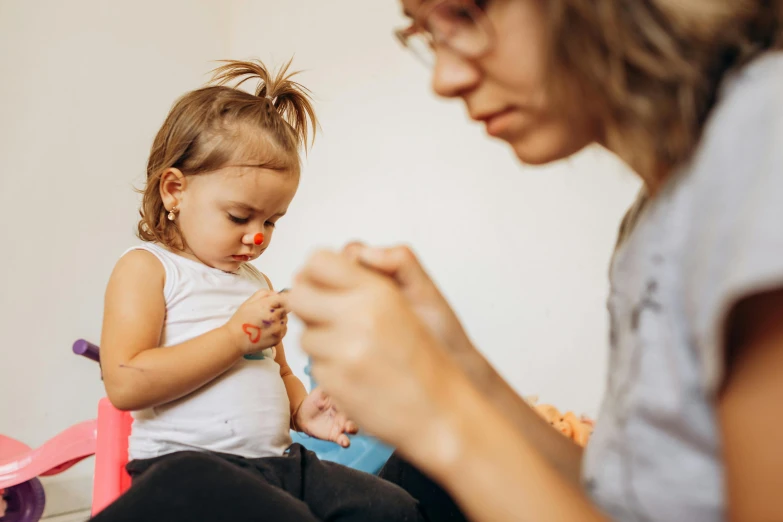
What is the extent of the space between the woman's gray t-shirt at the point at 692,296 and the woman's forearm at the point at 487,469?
0.17 ft

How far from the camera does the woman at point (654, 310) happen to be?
0.28 metres

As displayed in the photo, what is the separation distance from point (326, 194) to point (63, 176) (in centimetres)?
71

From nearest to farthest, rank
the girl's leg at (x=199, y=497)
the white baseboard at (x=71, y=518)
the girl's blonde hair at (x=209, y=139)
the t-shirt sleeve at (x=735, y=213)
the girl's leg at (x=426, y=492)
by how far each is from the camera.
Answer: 1. the t-shirt sleeve at (x=735, y=213)
2. the girl's leg at (x=199, y=497)
3. the girl's leg at (x=426, y=492)
4. the girl's blonde hair at (x=209, y=139)
5. the white baseboard at (x=71, y=518)

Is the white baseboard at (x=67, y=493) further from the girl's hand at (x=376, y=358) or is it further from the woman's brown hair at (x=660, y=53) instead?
the woman's brown hair at (x=660, y=53)

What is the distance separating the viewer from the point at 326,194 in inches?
73.4

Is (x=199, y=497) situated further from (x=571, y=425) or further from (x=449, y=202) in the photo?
(x=449, y=202)

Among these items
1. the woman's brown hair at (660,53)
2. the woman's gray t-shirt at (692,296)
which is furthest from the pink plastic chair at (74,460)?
the woman's brown hair at (660,53)

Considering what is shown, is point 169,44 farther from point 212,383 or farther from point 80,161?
point 212,383

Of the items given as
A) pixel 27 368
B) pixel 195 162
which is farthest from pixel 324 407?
pixel 27 368

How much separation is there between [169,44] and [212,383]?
4.48 feet

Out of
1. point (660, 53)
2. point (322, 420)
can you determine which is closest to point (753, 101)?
point (660, 53)

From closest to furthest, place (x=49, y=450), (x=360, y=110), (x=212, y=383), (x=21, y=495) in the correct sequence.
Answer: (x=212, y=383) < (x=49, y=450) < (x=21, y=495) < (x=360, y=110)

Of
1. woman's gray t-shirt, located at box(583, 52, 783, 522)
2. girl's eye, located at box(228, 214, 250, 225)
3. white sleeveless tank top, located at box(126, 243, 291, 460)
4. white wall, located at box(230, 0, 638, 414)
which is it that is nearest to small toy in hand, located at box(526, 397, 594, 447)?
white wall, located at box(230, 0, 638, 414)

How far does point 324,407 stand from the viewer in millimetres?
892
